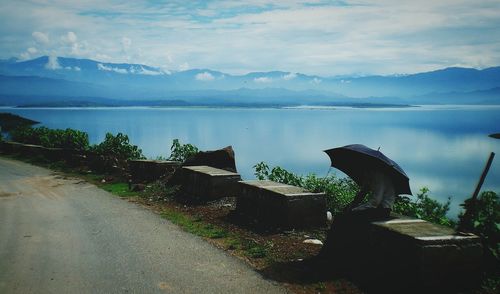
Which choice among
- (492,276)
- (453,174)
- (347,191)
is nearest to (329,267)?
(492,276)

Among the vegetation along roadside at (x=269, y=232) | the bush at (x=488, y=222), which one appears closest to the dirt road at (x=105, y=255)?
the vegetation along roadside at (x=269, y=232)

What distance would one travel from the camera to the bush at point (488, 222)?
7629 millimetres

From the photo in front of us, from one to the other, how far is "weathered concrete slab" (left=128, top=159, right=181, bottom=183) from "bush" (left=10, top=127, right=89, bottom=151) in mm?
7225

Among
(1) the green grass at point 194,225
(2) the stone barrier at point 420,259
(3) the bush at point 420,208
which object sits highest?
(2) the stone barrier at point 420,259

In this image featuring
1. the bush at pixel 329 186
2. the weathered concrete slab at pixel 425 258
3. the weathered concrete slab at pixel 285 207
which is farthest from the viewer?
the bush at pixel 329 186

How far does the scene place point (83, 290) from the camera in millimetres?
6785

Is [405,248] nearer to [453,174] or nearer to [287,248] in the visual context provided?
[287,248]

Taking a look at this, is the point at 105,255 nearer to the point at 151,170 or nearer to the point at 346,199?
the point at 346,199

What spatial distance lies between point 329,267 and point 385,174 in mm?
1942

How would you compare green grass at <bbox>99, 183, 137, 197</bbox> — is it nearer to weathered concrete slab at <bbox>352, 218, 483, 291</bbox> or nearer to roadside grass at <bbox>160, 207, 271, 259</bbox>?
roadside grass at <bbox>160, 207, 271, 259</bbox>

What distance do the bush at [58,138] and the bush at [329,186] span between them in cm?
1328

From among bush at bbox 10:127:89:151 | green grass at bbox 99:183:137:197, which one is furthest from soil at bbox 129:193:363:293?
bush at bbox 10:127:89:151

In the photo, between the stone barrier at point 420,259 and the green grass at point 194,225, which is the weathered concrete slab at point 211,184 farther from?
the stone barrier at point 420,259

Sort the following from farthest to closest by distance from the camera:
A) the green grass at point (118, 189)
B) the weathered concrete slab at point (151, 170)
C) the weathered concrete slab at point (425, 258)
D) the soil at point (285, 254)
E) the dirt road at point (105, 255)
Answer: the weathered concrete slab at point (151, 170), the green grass at point (118, 189), the soil at point (285, 254), the dirt road at point (105, 255), the weathered concrete slab at point (425, 258)
